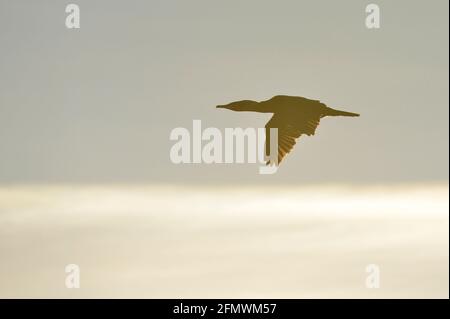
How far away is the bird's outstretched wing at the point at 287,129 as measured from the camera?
4228cm

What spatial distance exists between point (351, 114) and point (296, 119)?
6.08 feet

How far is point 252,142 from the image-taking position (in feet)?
149

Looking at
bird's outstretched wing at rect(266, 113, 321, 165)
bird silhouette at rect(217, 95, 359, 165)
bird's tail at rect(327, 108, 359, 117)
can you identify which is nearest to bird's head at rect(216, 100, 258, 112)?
bird silhouette at rect(217, 95, 359, 165)

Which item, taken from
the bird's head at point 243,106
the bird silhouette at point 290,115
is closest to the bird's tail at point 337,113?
the bird silhouette at point 290,115

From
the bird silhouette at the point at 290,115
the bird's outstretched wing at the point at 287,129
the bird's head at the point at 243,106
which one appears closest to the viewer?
the bird's outstretched wing at the point at 287,129

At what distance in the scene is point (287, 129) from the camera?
42812mm

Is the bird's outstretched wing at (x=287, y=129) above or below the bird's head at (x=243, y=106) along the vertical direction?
below

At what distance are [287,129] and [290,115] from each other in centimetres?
57

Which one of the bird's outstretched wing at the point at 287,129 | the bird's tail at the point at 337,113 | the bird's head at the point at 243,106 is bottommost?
the bird's outstretched wing at the point at 287,129

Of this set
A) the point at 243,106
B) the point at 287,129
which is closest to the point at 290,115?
the point at 287,129

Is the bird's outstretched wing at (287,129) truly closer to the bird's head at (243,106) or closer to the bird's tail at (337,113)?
the bird's tail at (337,113)
